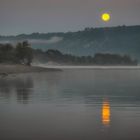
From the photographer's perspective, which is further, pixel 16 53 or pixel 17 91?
pixel 16 53

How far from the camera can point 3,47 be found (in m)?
152

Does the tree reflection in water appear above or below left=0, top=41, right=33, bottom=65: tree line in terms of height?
below

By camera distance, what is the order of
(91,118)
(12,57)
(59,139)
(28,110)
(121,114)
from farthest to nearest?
1. (12,57)
2. (28,110)
3. (121,114)
4. (91,118)
5. (59,139)

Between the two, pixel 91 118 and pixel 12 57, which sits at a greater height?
pixel 12 57

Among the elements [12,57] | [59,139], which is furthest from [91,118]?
[12,57]

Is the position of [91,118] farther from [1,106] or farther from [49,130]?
[1,106]

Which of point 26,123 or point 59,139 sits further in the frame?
point 26,123

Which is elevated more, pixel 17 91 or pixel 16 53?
pixel 16 53

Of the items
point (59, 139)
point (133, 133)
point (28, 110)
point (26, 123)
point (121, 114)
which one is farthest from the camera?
point (28, 110)

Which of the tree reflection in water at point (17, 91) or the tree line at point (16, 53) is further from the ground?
the tree line at point (16, 53)

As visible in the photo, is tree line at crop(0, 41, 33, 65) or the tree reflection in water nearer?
the tree reflection in water

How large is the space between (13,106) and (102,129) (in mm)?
9324

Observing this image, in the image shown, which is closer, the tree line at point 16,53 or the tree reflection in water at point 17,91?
the tree reflection in water at point 17,91

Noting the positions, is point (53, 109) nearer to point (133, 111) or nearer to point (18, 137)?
point (133, 111)
